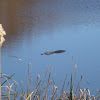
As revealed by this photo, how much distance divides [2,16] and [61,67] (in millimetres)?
3243

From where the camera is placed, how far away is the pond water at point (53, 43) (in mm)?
2627

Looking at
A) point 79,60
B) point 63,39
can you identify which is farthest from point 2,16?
point 79,60

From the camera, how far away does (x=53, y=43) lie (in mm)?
3627

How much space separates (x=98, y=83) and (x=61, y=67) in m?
0.51

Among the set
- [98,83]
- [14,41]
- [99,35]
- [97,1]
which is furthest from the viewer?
[97,1]

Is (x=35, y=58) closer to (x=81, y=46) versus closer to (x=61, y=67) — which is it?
(x=61, y=67)

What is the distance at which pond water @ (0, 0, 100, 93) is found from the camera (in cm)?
263

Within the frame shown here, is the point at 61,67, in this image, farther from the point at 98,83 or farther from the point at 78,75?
the point at 98,83

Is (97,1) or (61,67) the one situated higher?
(97,1)

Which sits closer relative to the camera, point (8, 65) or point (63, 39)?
point (8, 65)

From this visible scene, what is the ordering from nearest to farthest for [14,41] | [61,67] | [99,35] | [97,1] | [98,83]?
[98,83] < [61,67] < [14,41] < [99,35] < [97,1]

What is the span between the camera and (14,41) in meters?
3.75

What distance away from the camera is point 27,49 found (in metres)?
3.43

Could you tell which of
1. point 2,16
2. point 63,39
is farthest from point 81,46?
point 2,16
